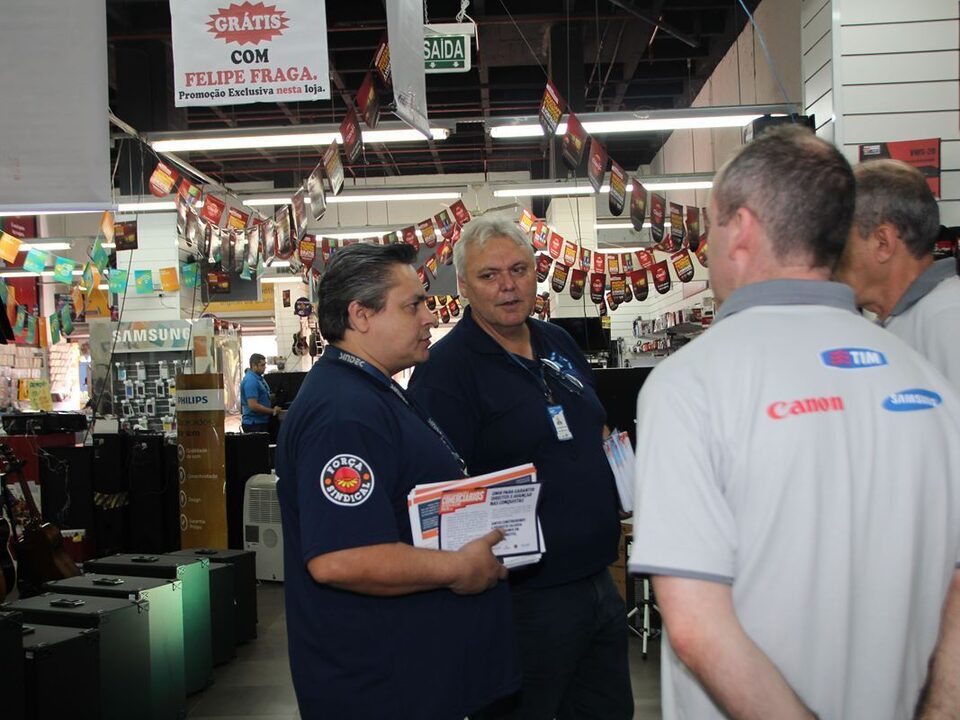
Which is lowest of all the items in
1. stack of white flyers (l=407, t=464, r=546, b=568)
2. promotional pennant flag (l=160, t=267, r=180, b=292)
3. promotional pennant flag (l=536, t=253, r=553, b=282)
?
stack of white flyers (l=407, t=464, r=546, b=568)

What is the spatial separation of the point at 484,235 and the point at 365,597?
49.6 inches

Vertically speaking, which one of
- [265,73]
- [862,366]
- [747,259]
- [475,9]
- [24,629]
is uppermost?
[475,9]

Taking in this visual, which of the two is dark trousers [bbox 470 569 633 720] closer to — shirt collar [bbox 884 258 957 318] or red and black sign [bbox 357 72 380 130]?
shirt collar [bbox 884 258 957 318]

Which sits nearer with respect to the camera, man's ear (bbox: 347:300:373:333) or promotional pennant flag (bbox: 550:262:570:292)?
man's ear (bbox: 347:300:373:333)

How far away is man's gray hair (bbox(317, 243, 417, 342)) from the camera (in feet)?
7.01

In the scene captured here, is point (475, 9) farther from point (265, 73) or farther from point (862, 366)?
point (862, 366)

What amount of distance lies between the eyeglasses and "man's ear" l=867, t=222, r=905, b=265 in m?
0.88

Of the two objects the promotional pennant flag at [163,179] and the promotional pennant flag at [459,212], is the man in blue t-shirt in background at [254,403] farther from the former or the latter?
the promotional pennant flag at [163,179]

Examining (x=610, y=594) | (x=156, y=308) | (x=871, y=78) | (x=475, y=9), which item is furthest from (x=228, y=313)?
(x=610, y=594)

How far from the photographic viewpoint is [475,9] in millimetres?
11531

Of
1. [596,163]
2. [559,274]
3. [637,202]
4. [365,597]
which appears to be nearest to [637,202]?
[637,202]

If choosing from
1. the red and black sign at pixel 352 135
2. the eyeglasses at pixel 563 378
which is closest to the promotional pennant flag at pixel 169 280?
the red and black sign at pixel 352 135

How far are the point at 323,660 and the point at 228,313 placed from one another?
75.8 ft

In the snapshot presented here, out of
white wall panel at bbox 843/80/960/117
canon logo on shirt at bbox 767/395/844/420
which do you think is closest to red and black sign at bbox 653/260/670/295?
white wall panel at bbox 843/80/960/117
